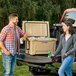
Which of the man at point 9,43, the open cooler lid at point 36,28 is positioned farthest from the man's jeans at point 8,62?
the open cooler lid at point 36,28

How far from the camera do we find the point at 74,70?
616cm

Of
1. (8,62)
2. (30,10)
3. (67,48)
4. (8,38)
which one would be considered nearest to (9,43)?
(8,38)

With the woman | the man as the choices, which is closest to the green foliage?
the woman

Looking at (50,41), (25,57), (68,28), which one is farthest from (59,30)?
(68,28)

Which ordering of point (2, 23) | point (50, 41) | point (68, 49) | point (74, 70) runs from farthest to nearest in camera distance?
point (2, 23)
point (50, 41)
point (74, 70)
point (68, 49)

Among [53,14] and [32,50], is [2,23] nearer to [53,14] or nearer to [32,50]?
[53,14]

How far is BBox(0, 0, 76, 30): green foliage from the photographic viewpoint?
17.9m

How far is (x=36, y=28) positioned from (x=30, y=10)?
10550mm

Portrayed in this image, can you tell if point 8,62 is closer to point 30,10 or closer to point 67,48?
point 67,48

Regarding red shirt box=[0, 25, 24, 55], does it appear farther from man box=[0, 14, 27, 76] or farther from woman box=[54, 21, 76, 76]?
woman box=[54, 21, 76, 76]

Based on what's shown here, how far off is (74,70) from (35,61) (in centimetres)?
100

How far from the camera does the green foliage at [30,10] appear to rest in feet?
58.9

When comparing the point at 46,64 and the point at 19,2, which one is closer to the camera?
the point at 46,64

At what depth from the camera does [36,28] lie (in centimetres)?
780
